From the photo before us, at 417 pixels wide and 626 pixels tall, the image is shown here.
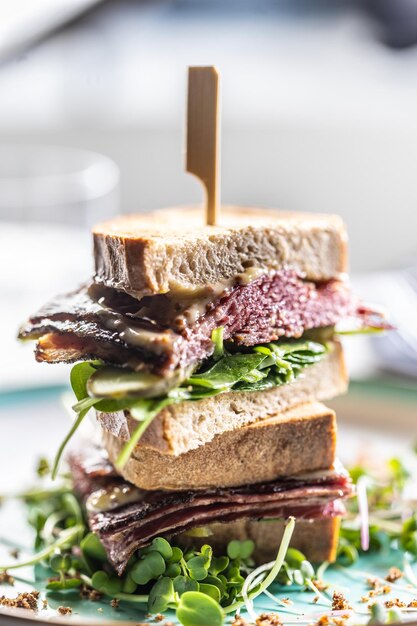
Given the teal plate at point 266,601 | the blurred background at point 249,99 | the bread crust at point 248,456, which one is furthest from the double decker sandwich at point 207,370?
the blurred background at point 249,99

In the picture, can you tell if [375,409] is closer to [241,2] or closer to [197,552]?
[197,552]

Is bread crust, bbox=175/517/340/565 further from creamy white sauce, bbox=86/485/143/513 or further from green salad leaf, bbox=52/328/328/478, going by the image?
green salad leaf, bbox=52/328/328/478

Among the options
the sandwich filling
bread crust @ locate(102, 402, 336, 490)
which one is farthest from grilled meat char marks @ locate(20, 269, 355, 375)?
bread crust @ locate(102, 402, 336, 490)

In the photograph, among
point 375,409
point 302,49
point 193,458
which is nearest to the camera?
point 193,458

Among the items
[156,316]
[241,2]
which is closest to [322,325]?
[156,316]

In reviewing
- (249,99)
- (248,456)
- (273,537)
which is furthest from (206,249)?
(249,99)

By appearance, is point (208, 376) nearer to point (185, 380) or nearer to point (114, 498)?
point (185, 380)
